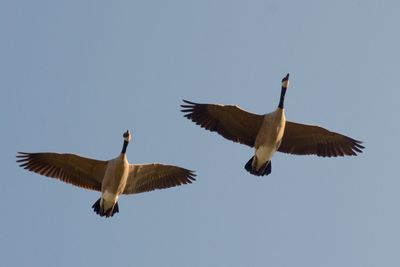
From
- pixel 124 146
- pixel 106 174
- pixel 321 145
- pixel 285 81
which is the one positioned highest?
pixel 285 81

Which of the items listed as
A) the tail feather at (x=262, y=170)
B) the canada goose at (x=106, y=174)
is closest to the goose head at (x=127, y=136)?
the canada goose at (x=106, y=174)

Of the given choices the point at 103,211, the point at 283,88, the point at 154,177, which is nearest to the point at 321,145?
the point at 283,88

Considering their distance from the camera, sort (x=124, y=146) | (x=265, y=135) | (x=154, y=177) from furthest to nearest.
Answer: (x=154, y=177) < (x=124, y=146) < (x=265, y=135)

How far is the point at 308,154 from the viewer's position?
23906mm


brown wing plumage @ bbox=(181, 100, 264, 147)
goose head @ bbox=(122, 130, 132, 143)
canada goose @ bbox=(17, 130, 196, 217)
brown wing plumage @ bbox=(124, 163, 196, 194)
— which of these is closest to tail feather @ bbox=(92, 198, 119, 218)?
canada goose @ bbox=(17, 130, 196, 217)

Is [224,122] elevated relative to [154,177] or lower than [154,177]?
elevated

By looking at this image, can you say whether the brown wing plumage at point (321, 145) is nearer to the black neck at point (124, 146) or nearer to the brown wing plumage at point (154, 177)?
the brown wing plumage at point (154, 177)

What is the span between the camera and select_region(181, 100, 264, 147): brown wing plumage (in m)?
23.4

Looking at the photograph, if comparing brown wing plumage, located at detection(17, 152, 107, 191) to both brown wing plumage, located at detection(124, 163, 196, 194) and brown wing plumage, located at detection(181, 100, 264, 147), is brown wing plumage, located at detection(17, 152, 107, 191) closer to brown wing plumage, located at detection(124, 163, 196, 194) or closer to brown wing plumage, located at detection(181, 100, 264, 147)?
brown wing plumage, located at detection(124, 163, 196, 194)

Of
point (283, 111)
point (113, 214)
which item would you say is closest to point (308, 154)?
point (283, 111)

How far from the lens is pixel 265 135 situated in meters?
22.6

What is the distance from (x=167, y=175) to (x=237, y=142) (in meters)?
2.43

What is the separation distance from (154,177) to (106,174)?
175 cm

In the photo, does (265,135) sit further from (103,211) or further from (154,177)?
(103,211)
